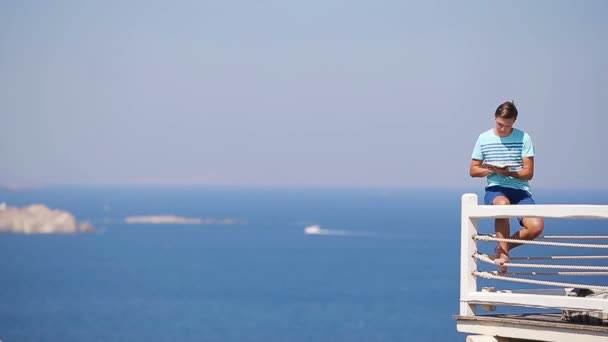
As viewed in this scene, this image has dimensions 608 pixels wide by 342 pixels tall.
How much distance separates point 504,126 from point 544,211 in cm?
126

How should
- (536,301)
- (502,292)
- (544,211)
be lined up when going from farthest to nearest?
(502,292), (536,301), (544,211)

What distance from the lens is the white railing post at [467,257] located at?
29.5 feet

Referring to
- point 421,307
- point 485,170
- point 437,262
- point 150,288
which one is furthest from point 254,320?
point 485,170

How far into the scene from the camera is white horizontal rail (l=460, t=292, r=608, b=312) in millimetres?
8398

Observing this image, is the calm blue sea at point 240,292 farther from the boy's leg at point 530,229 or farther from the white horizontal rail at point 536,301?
the white horizontal rail at point 536,301

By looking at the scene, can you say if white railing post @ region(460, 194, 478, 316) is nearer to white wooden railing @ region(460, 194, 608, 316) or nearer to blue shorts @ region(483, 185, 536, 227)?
white wooden railing @ region(460, 194, 608, 316)

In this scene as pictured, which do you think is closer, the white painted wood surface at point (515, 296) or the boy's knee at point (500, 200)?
the white painted wood surface at point (515, 296)

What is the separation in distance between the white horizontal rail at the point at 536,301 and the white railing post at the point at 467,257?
0.05 metres

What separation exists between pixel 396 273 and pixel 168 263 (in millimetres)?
38577

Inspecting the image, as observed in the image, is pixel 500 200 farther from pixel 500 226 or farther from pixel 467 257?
pixel 467 257

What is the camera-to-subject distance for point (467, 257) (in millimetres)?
9008

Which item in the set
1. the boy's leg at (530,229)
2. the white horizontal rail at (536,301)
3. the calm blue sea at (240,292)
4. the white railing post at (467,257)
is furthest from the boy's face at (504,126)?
the calm blue sea at (240,292)

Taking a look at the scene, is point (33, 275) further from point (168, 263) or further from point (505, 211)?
point (505, 211)

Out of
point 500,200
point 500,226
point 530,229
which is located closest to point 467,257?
point 530,229
